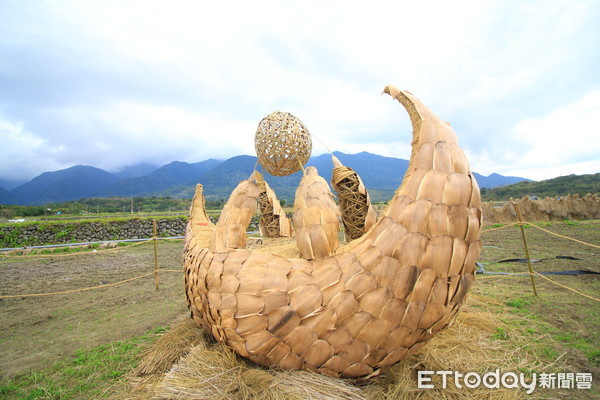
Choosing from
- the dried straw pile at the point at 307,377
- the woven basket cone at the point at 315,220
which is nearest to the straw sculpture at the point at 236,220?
the woven basket cone at the point at 315,220

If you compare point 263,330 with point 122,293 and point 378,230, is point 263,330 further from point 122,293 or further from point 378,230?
point 122,293

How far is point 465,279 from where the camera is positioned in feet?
5.69

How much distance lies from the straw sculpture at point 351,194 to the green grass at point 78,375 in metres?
2.66

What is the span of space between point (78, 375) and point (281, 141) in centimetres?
291

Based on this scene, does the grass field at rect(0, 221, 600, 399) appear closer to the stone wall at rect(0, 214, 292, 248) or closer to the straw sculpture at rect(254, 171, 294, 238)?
the straw sculpture at rect(254, 171, 294, 238)

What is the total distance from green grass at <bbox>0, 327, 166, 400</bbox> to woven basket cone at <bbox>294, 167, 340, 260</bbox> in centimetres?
209

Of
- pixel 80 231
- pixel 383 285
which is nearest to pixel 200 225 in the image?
pixel 383 285

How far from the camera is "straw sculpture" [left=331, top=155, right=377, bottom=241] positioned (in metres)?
3.31

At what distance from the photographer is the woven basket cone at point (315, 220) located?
1.89 metres

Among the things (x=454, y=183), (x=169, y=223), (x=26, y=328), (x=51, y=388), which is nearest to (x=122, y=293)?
(x=26, y=328)

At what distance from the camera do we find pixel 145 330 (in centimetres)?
368

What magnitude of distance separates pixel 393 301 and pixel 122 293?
18.8 feet
